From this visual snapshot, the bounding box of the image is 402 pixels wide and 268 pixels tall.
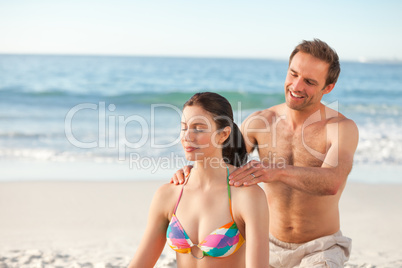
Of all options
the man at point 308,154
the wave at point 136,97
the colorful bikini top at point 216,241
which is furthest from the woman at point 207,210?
the wave at point 136,97

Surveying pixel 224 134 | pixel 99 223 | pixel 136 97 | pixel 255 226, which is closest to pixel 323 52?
pixel 224 134

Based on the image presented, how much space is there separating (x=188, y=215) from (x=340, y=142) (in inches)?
51.9

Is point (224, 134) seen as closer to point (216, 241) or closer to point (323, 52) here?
point (216, 241)

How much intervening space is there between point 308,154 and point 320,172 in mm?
479

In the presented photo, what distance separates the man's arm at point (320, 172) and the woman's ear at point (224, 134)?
0.65ft

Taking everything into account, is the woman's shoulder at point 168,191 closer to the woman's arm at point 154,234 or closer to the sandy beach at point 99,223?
the woman's arm at point 154,234

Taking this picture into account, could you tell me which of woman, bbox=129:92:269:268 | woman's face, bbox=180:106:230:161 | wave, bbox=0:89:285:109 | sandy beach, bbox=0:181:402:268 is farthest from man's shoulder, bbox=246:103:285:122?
wave, bbox=0:89:285:109

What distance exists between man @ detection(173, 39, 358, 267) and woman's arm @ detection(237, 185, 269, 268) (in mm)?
733

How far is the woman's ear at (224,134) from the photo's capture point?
2699mm

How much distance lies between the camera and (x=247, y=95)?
71.4 ft

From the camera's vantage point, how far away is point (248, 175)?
2.60 m

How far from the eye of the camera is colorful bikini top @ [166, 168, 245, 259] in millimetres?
2539

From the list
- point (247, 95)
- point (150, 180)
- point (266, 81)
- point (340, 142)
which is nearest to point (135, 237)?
point (150, 180)

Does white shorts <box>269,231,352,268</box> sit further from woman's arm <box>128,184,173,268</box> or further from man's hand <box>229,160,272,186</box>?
woman's arm <box>128,184,173,268</box>
